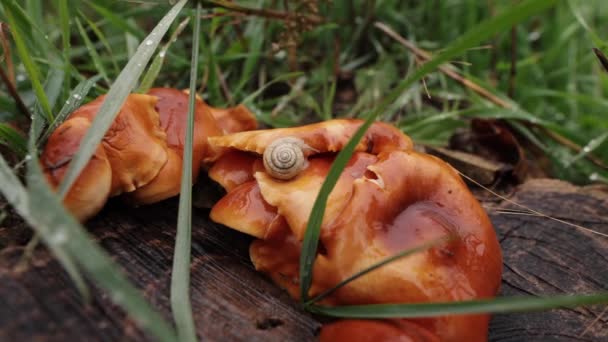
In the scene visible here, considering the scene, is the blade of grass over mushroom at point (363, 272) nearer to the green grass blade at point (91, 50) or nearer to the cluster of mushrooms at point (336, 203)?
the cluster of mushrooms at point (336, 203)

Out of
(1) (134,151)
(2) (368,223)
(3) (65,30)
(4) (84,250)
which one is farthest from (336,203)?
(3) (65,30)

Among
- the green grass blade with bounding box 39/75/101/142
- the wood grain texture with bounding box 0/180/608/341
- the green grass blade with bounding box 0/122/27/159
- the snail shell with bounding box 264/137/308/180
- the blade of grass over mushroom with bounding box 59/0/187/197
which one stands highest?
the blade of grass over mushroom with bounding box 59/0/187/197

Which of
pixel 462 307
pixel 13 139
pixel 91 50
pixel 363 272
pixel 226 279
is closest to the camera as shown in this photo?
pixel 462 307

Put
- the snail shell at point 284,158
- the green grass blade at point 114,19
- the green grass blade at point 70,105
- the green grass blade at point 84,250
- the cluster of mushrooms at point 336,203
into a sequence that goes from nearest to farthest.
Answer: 1. the green grass blade at point 84,250
2. the cluster of mushrooms at point 336,203
3. the snail shell at point 284,158
4. the green grass blade at point 70,105
5. the green grass blade at point 114,19

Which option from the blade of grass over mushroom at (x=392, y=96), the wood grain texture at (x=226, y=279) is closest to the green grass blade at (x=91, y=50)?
the wood grain texture at (x=226, y=279)

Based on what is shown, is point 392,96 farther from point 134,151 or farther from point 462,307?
point 134,151

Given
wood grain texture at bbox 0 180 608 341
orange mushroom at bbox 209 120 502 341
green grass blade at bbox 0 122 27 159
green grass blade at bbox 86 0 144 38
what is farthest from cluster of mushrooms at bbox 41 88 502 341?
green grass blade at bbox 86 0 144 38

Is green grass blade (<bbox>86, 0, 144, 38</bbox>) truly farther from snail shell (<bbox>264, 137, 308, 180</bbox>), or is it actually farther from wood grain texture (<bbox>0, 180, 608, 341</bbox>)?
snail shell (<bbox>264, 137, 308, 180</bbox>)
